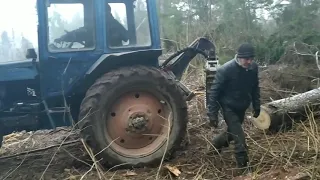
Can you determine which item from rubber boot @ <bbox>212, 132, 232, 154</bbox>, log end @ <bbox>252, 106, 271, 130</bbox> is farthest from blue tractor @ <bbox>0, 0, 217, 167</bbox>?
log end @ <bbox>252, 106, 271, 130</bbox>

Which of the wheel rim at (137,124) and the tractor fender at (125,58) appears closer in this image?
the tractor fender at (125,58)

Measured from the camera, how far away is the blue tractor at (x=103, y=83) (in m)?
5.56

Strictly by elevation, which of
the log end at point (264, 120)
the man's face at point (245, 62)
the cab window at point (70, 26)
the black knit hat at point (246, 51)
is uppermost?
the cab window at point (70, 26)

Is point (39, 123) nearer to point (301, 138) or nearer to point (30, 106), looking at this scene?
point (30, 106)

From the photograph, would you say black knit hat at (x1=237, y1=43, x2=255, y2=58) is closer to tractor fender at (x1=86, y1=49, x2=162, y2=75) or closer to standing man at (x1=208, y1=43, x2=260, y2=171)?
standing man at (x1=208, y1=43, x2=260, y2=171)

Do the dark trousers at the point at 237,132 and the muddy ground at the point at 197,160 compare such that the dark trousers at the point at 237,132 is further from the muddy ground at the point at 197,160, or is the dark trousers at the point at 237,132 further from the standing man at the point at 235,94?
the muddy ground at the point at 197,160

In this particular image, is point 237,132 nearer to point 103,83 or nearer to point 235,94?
point 235,94

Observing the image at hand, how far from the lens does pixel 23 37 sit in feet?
18.4

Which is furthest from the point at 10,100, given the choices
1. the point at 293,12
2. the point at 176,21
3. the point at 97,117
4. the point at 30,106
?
the point at 176,21

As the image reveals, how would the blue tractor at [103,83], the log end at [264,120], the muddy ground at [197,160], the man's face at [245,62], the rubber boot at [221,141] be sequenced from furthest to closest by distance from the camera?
the log end at [264,120] → the rubber boot at [221,141] → the blue tractor at [103,83] → the man's face at [245,62] → the muddy ground at [197,160]

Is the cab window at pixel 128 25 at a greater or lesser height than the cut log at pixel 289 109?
A: greater

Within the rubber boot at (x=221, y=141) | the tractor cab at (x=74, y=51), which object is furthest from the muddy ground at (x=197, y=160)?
the tractor cab at (x=74, y=51)

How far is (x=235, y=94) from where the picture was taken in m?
5.49

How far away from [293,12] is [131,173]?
33.2 ft
